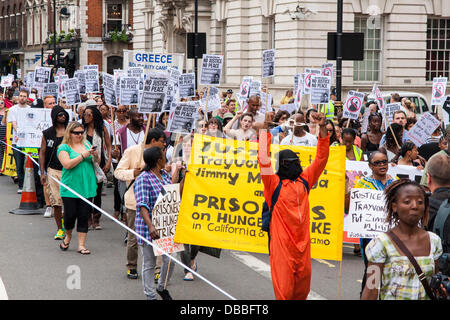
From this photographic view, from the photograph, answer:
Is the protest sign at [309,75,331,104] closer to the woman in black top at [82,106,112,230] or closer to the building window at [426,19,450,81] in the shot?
the woman in black top at [82,106,112,230]

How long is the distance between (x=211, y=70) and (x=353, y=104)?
2.93 metres

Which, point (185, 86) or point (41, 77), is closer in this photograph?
point (185, 86)

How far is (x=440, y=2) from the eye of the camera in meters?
31.2

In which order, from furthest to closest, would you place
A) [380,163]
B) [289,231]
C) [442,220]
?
1. [380,163]
2. [289,231]
3. [442,220]

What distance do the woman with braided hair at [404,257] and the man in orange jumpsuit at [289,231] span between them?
171 cm

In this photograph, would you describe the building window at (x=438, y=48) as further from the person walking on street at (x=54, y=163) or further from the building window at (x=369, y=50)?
the person walking on street at (x=54, y=163)

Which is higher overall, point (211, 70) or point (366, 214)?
point (211, 70)

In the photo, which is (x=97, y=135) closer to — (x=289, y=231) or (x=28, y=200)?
(x=28, y=200)

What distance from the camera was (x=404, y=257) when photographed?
15.4 feet

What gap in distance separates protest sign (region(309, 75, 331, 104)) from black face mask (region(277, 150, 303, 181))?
965 cm

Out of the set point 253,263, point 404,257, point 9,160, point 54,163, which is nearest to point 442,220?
point 404,257

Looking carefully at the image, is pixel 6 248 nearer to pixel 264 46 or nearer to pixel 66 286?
pixel 66 286

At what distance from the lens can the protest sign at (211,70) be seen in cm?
1577
